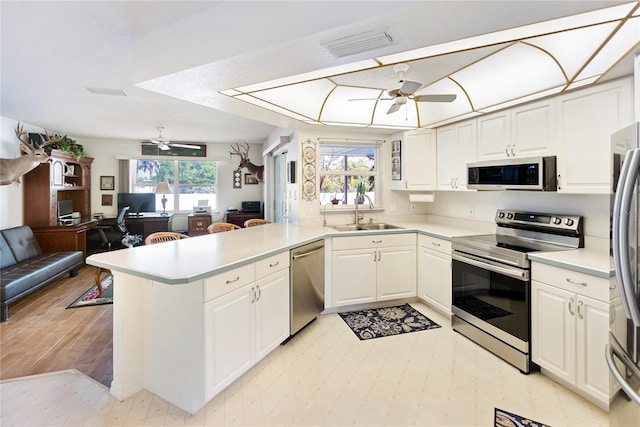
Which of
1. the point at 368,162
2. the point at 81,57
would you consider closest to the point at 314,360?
the point at 368,162

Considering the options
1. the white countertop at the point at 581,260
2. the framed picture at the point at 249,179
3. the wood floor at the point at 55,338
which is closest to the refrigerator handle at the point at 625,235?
the white countertop at the point at 581,260

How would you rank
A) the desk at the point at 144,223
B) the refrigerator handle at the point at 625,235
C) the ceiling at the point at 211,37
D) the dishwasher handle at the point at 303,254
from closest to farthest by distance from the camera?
the refrigerator handle at the point at 625,235 → the ceiling at the point at 211,37 → the dishwasher handle at the point at 303,254 → the desk at the point at 144,223

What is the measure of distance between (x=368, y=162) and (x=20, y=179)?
5436 millimetres

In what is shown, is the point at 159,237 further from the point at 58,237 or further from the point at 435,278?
the point at 58,237

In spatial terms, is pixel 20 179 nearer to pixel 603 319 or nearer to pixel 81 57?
pixel 81 57

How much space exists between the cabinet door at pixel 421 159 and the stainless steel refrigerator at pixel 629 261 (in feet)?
8.38

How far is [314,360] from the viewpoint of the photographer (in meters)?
2.39

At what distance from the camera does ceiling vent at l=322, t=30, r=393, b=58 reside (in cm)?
146

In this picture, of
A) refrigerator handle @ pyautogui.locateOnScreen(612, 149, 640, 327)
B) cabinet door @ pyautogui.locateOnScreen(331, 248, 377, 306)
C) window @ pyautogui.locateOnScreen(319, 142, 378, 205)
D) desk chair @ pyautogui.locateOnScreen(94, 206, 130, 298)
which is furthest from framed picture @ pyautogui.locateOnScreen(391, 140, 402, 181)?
desk chair @ pyautogui.locateOnScreen(94, 206, 130, 298)

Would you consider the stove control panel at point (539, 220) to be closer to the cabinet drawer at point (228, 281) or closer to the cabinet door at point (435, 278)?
the cabinet door at point (435, 278)

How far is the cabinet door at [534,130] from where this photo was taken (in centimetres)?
239

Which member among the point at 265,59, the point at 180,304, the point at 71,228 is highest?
the point at 265,59

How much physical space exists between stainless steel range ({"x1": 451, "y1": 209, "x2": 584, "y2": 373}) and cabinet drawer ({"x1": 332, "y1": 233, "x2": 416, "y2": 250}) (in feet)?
1.96

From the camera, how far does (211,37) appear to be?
1738 millimetres
